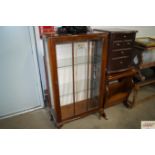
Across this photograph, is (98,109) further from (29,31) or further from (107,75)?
(29,31)

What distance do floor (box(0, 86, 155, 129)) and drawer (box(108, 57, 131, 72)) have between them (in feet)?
2.37

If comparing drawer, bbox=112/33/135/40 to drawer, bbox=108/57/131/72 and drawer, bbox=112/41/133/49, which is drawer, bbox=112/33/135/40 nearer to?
drawer, bbox=112/41/133/49

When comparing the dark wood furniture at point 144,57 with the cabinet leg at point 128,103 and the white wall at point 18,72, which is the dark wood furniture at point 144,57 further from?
the white wall at point 18,72

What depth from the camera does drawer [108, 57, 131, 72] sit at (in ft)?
5.31

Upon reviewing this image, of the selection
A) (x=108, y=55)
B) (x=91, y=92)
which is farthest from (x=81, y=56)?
(x=91, y=92)

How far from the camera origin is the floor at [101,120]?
5.78 ft

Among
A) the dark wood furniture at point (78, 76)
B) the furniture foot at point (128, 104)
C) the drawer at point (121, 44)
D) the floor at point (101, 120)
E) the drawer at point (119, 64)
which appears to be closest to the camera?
the dark wood furniture at point (78, 76)

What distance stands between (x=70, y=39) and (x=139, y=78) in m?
1.29

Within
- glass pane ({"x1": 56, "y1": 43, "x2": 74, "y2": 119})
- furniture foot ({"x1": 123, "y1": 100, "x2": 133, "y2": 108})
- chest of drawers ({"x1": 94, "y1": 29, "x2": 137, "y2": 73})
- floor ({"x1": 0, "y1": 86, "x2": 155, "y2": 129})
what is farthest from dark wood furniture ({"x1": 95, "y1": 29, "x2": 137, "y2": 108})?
glass pane ({"x1": 56, "y1": 43, "x2": 74, "y2": 119})

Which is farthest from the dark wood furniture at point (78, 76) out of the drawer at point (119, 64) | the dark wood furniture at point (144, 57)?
the dark wood furniture at point (144, 57)

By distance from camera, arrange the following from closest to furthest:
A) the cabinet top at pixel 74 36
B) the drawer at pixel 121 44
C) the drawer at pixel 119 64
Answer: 1. the cabinet top at pixel 74 36
2. the drawer at pixel 121 44
3. the drawer at pixel 119 64

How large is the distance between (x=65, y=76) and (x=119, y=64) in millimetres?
701

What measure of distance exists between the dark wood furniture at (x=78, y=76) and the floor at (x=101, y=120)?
16 centimetres

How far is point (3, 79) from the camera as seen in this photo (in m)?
1.70
